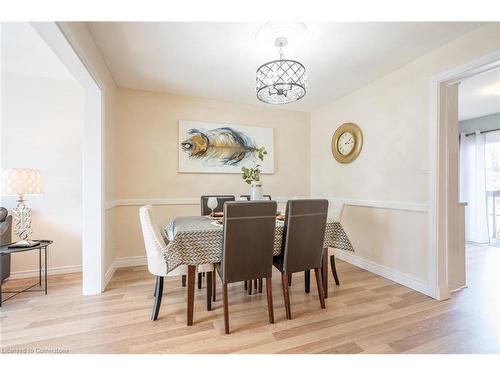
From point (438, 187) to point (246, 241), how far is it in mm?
1939

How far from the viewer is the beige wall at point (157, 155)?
10.4 feet

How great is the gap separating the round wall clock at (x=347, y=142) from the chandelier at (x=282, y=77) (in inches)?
58.0

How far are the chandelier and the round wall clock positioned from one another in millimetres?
1474

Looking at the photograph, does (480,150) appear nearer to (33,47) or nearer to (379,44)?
(379,44)

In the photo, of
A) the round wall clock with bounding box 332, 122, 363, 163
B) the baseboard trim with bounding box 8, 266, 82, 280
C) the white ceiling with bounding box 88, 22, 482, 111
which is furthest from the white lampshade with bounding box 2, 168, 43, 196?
the round wall clock with bounding box 332, 122, 363, 163

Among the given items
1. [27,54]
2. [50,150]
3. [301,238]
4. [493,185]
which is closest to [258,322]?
[301,238]

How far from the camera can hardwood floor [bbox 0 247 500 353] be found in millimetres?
1562

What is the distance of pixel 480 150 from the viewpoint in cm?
448

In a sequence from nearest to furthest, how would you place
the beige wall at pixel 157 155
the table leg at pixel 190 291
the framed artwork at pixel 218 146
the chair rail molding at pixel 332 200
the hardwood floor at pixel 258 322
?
1. the hardwood floor at pixel 258 322
2. the table leg at pixel 190 291
3. the chair rail molding at pixel 332 200
4. the beige wall at pixel 157 155
5. the framed artwork at pixel 218 146

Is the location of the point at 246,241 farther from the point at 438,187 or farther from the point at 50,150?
the point at 50,150

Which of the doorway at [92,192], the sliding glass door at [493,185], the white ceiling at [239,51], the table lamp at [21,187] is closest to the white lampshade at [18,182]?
the table lamp at [21,187]

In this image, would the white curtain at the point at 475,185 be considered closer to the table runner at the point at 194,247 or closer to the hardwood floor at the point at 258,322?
the hardwood floor at the point at 258,322

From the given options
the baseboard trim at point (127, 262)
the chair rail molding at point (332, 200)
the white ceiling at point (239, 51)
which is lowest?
the baseboard trim at point (127, 262)

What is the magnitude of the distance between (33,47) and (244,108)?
246 centimetres
